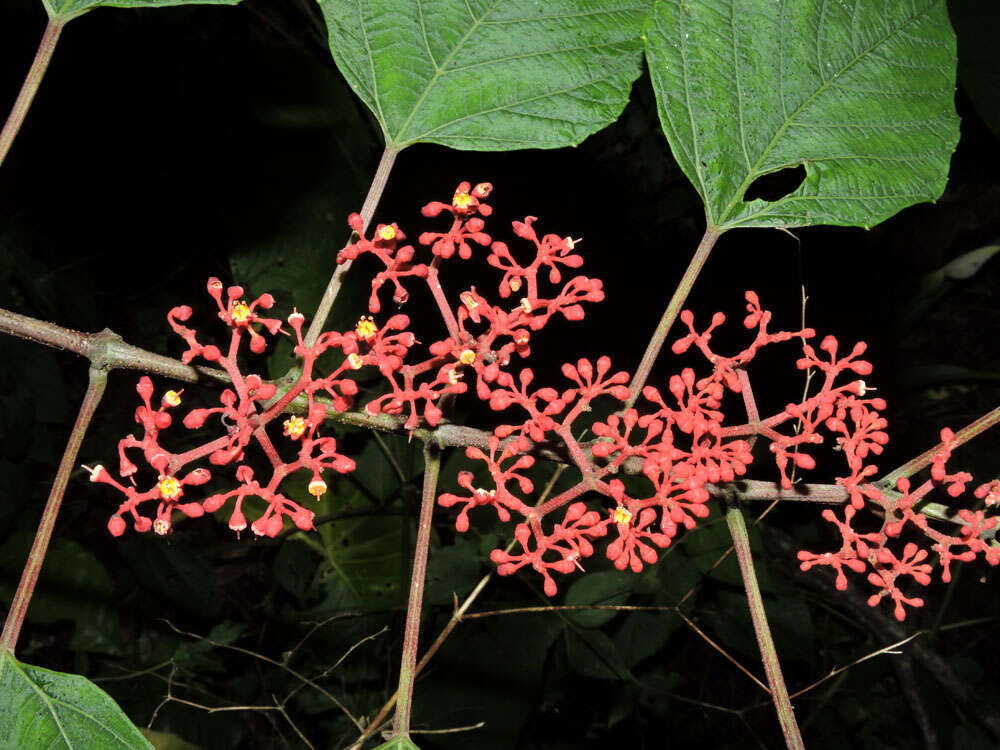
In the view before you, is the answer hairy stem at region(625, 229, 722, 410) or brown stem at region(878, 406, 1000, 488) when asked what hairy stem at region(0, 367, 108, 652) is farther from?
brown stem at region(878, 406, 1000, 488)

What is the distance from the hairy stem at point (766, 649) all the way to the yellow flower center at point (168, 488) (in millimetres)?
1128

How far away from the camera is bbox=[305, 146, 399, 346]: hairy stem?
66.8 inches

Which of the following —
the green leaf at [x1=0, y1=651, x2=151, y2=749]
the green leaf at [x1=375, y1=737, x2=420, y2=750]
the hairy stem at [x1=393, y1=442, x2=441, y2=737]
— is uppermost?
the hairy stem at [x1=393, y1=442, x2=441, y2=737]

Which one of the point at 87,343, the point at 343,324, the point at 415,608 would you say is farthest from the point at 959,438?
the point at 343,324

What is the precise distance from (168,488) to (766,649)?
1.23 metres

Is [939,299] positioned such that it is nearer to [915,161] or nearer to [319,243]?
[915,161]

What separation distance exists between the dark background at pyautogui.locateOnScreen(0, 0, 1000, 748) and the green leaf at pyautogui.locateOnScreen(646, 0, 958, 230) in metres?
1.36

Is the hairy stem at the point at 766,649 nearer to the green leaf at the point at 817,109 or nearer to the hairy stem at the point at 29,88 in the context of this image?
the green leaf at the point at 817,109

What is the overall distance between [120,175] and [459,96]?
2.83 metres

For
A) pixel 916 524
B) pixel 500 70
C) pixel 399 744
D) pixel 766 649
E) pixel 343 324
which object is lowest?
pixel 343 324

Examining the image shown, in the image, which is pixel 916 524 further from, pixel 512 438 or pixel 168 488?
pixel 168 488

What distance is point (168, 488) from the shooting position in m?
1.51

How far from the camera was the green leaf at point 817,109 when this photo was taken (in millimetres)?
2004

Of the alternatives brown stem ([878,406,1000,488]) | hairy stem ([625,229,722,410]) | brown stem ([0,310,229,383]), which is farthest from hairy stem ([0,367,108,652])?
brown stem ([878,406,1000,488])
